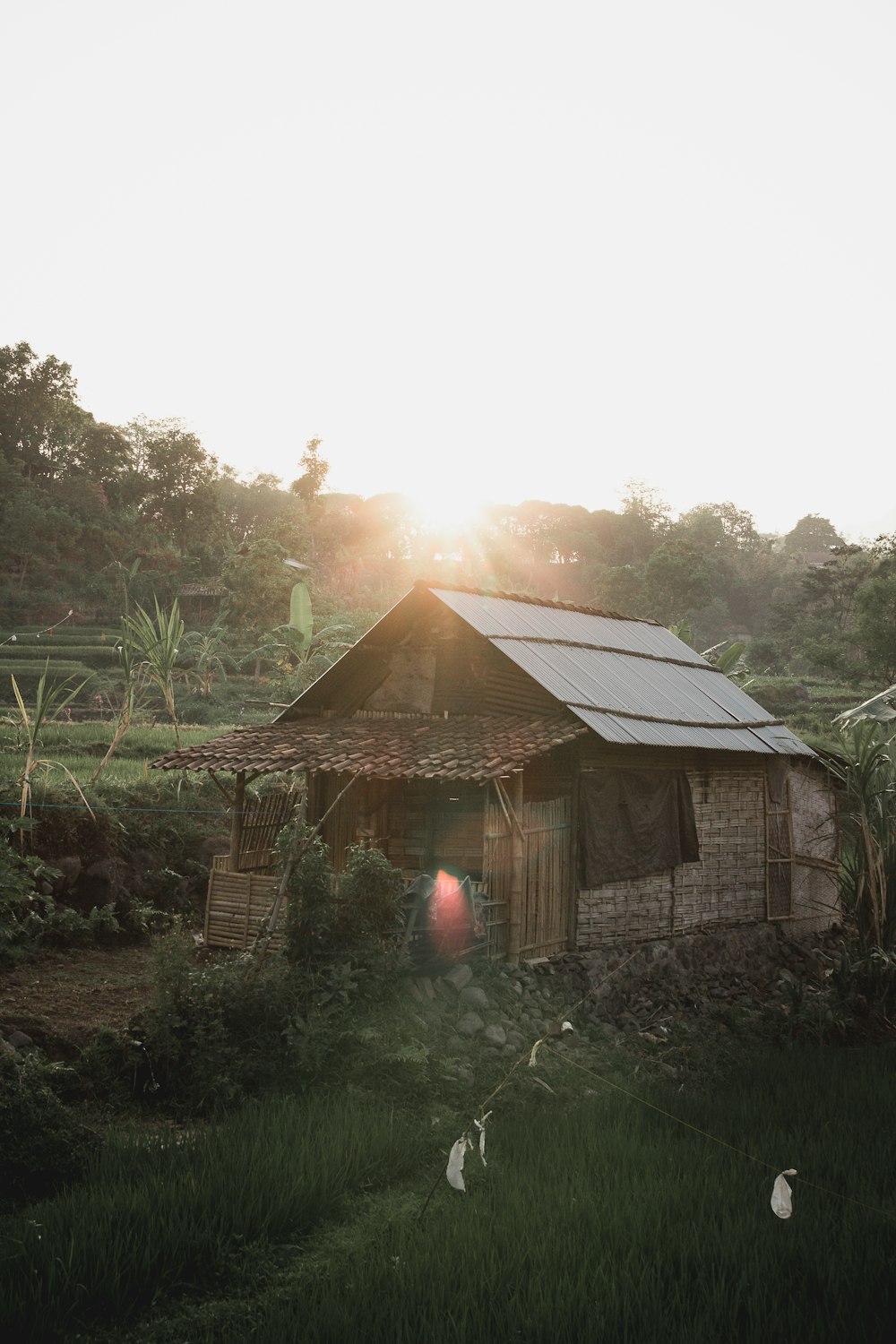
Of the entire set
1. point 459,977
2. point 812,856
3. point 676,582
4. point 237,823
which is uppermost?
point 676,582

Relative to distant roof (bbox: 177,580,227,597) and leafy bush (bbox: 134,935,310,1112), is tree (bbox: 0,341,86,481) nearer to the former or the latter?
distant roof (bbox: 177,580,227,597)

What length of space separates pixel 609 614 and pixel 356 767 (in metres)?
7.71

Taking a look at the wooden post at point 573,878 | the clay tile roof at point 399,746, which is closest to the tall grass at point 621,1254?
the clay tile roof at point 399,746

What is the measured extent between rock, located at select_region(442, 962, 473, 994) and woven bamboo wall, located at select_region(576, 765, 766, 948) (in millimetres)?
2192

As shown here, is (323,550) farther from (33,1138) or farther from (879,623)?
(33,1138)

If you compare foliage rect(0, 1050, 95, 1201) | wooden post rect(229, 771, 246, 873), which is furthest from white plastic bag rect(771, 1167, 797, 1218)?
wooden post rect(229, 771, 246, 873)

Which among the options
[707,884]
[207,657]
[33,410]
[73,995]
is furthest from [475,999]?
[33,410]

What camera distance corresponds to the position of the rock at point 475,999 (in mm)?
10789

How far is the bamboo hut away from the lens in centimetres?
1229

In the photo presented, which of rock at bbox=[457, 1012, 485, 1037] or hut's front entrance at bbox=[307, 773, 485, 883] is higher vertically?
hut's front entrance at bbox=[307, 773, 485, 883]

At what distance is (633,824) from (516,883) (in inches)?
83.6

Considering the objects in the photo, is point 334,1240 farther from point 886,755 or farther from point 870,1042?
point 886,755

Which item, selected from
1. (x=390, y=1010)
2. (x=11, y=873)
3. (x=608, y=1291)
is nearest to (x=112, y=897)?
(x=11, y=873)

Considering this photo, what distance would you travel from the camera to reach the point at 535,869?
12422mm
